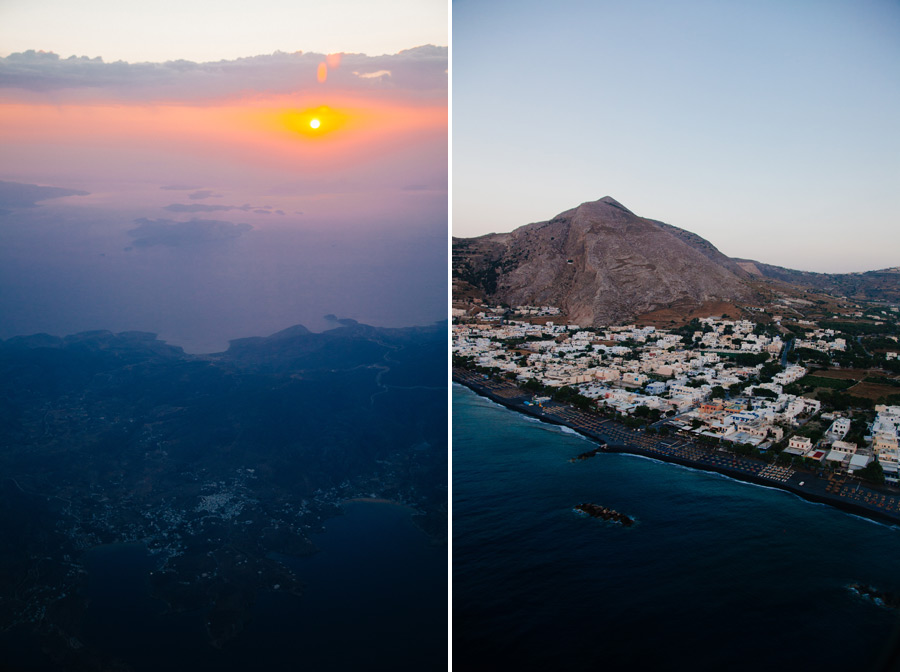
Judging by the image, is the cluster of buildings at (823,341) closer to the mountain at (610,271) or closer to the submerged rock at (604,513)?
the mountain at (610,271)

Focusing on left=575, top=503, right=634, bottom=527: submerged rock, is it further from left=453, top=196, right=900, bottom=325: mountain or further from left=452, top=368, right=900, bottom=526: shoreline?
left=453, top=196, right=900, bottom=325: mountain

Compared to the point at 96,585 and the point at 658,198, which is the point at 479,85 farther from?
the point at 96,585

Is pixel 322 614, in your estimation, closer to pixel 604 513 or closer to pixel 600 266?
pixel 604 513

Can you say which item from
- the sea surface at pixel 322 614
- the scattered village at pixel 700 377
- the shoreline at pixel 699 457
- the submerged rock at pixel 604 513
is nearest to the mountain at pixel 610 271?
the scattered village at pixel 700 377

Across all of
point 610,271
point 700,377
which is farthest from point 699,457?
point 610,271

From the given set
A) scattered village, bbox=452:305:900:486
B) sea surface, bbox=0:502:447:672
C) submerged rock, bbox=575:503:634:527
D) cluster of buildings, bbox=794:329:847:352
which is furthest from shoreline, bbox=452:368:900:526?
sea surface, bbox=0:502:447:672

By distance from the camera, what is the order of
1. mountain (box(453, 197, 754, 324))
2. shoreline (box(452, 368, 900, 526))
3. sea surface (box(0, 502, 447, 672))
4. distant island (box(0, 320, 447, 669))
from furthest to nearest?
1. mountain (box(453, 197, 754, 324))
2. distant island (box(0, 320, 447, 669))
3. sea surface (box(0, 502, 447, 672))
4. shoreline (box(452, 368, 900, 526))
